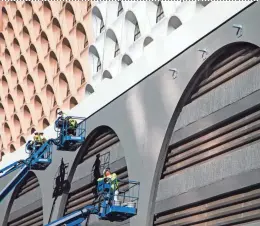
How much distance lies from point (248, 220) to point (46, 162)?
16.3 meters

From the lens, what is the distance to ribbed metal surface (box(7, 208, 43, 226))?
39906 mm

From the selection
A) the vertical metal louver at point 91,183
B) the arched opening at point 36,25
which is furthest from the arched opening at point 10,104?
the vertical metal louver at point 91,183

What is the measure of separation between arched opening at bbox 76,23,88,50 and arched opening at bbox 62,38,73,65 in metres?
1.46

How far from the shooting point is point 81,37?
46.3 meters

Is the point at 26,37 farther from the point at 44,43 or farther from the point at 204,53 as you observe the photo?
the point at 204,53

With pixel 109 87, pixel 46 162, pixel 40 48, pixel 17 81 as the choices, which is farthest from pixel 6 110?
pixel 109 87

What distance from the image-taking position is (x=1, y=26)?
58.9 m

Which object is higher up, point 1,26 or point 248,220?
point 1,26

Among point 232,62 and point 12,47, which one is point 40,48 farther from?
point 232,62

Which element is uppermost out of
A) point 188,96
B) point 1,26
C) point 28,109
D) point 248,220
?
point 1,26

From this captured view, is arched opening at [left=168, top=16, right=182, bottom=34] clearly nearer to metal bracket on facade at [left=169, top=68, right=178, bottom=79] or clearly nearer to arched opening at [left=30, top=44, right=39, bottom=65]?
metal bracket on facade at [left=169, top=68, right=178, bottom=79]

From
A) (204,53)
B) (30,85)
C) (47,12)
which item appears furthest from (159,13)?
(30,85)

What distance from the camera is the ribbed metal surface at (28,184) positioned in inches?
1636

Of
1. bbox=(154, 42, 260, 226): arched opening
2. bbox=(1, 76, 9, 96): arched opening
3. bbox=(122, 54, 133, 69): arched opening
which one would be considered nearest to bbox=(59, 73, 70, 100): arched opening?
bbox=(122, 54, 133, 69): arched opening
